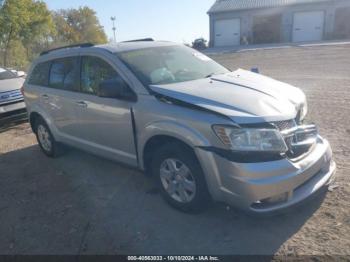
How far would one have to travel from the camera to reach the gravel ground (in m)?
3.10

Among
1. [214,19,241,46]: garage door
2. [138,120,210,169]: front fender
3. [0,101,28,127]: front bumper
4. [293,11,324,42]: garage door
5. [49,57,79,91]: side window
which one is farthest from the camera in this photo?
[214,19,241,46]: garage door

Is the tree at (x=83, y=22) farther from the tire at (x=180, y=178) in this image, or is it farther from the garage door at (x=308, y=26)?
the tire at (x=180, y=178)

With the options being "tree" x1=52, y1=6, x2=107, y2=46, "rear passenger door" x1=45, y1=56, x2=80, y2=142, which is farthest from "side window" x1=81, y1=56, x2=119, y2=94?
"tree" x1=52, y1=6, x2=107, y2=46

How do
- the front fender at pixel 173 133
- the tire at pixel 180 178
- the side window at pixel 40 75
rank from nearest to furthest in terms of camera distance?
the front fender at pixel 173 133, the tire at pixel 180 178, the side window at pixel 40 75

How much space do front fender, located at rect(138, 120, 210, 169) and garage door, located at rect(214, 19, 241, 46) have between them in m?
32.1

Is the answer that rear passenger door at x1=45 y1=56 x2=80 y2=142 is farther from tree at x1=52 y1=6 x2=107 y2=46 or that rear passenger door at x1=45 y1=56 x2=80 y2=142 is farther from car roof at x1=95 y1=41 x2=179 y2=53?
tree at x1=52 y1=6 x2=107 y2=46

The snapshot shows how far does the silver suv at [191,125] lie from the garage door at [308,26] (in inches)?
1166

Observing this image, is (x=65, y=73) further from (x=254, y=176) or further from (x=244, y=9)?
(x=244, y=9)

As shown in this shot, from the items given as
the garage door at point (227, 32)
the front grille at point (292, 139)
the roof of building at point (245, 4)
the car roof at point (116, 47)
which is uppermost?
the roof of building at point (245, 4)

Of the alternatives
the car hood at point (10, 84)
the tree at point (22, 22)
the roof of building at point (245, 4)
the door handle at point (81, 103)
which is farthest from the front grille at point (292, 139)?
the roof of building at point (245, 4)

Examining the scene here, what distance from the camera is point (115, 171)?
16.0ft

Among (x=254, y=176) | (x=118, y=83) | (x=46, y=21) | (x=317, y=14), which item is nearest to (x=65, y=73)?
(x=118, y=83)

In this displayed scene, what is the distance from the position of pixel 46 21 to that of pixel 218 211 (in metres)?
26.3

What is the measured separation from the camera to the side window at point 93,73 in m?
4.07
